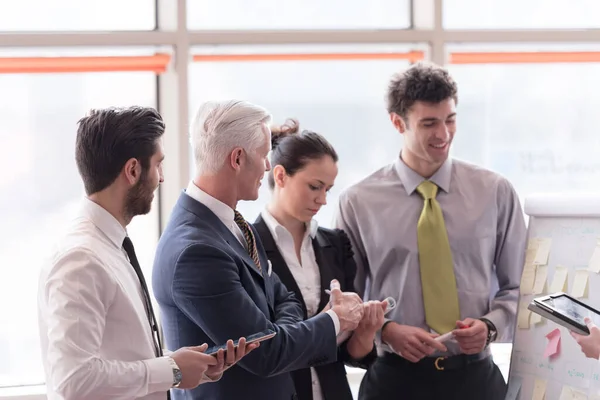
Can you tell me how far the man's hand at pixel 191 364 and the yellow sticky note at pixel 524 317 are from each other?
1.38 metres

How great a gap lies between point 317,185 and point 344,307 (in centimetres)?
52

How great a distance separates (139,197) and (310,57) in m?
2.14

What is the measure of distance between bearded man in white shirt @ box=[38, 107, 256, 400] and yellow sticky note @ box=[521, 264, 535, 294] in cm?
129

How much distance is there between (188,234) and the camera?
2105 millimetres

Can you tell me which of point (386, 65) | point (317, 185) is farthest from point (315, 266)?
point (386, 65)

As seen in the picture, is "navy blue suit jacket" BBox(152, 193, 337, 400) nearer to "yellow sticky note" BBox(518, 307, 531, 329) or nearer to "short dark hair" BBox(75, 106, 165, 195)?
"short dark hair" BBox(75, 106, 165, 195)

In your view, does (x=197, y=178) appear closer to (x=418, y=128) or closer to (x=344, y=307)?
(x=344, y=307)

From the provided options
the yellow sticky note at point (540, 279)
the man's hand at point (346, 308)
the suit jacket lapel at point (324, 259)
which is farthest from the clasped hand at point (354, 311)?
the yellow sticky note at point (540, 279)

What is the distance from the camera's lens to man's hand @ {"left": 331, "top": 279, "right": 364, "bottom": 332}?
2.35 metres

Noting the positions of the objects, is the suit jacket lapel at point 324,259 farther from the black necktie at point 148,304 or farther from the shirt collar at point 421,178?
the black necktie at point 148,304

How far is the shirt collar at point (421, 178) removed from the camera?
303cm

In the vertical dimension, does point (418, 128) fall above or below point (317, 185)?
above

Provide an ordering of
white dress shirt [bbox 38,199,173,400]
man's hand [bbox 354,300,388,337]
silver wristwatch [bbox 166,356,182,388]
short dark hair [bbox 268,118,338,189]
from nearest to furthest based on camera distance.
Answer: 1. white dress shirt [bbox 38,199,173,400]
2. silver wristwatch [bbox 166,356,182,388]
3. man's hand [bbox 354,300,388,337]
4. short dark hair [bbox 268,118,338,189]

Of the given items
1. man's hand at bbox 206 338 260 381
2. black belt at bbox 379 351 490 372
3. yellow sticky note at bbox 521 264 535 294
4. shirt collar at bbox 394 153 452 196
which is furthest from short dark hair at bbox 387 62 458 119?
man's hand at bbox 206 338 260 381
